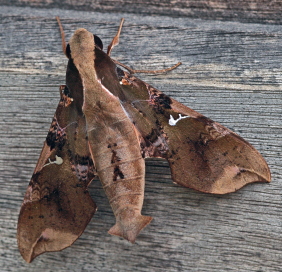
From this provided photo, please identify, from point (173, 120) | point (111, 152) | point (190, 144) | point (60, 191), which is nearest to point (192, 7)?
point (173, 120)

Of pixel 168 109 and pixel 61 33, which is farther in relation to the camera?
pixel 61 33

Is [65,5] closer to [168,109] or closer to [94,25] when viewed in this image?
[94,25]

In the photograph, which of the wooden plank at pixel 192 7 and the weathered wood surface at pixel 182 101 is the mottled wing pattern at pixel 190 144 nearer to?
the weathered wood surface at pixel 182 101

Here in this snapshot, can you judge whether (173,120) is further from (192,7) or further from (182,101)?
(192,7)

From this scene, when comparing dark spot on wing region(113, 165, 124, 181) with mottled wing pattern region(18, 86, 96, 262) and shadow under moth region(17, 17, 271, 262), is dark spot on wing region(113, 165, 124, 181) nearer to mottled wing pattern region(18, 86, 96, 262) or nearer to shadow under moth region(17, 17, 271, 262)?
shadow under moth region(17, 17, 271, 262)

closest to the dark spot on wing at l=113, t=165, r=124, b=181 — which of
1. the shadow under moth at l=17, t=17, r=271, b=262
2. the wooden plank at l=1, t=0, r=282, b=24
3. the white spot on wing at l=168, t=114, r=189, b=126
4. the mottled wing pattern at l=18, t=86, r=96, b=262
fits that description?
the shadow under moth at l=17, t=17, r=271, b=262

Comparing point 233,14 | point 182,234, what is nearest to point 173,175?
point 182,234

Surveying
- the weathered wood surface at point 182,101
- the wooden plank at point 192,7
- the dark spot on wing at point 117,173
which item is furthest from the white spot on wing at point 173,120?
the wooden plank at point 192,7
